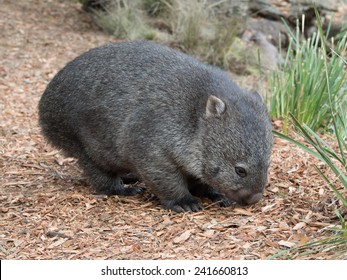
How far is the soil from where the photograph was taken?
463 centimetres

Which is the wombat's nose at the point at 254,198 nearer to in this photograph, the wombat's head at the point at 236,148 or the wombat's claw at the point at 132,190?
the wombat's head at the point at 236,148

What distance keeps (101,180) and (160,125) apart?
100cm

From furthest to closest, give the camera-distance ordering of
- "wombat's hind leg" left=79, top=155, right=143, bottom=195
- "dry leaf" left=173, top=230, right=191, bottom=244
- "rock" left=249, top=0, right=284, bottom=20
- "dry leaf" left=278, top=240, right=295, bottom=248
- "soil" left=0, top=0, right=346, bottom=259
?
1. "rock" left=249, top=0, right=284, bottom=20
2. "wombat's hind leg" left=79, top=155, right=143, bottom=195
3. "dry leaf" left=173, top=230, right=191, bottom=244
4. "soil" left=0, top=0, right=346, bottom=259
5. "dry leaf" left=278, top=240, right=295, bottom=248

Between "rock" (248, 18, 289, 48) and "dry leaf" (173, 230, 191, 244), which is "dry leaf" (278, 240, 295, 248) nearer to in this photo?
"dry leaf" (173, 230, 191, 244)

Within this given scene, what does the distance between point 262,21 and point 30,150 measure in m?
7.35

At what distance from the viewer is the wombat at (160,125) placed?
519 centimetres

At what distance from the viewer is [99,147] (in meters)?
5.91

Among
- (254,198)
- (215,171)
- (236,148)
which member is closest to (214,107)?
(236,148)

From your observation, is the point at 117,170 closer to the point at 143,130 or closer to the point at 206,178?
the point at 143,130

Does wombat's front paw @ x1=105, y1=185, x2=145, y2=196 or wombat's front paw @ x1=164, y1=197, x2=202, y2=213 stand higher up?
wombat's front paw @ x1=164, y1=197, x2=202, y2=213

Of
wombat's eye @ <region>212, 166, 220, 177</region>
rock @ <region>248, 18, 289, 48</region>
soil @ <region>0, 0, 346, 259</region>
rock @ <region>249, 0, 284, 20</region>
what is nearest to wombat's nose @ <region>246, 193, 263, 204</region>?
→ soil @ <region>0, 0, 346, 259</region>

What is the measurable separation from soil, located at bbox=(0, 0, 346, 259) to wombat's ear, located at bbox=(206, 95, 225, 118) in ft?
2.77

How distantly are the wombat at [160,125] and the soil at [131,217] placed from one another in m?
0.26

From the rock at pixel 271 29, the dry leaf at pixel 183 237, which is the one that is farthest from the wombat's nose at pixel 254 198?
the rock at pixel 271 29
